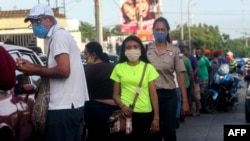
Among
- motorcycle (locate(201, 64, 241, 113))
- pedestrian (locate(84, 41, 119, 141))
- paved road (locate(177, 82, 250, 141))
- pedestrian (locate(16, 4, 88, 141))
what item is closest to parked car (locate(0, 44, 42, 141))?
pedestrian (locate(16, 4, 88, 141))

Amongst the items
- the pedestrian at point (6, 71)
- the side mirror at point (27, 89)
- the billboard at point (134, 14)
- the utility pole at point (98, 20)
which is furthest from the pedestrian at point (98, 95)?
the billboard at point (134, 14)

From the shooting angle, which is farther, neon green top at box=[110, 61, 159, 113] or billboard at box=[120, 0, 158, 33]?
billboard at box=[120, 0, 158, 33]

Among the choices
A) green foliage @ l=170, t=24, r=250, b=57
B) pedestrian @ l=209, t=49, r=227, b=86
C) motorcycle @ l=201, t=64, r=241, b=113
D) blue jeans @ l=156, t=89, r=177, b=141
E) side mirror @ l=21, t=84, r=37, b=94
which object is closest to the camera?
side mirror @ l=21, t=84, r=37, b=94

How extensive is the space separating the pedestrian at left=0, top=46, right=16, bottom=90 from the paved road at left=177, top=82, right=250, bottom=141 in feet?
24.8

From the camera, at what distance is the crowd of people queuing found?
5742 millimetres

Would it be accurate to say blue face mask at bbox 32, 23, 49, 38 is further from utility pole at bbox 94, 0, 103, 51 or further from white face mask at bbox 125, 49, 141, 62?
utility pole at bbox 94, 0, 103, 51

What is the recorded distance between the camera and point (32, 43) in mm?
43344

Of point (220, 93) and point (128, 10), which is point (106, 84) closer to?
point (220, 93)

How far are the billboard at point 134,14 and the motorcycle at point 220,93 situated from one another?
40006 mm

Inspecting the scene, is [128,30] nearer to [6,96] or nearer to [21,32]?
[21,32]

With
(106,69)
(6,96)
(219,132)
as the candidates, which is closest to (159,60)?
(106,69)

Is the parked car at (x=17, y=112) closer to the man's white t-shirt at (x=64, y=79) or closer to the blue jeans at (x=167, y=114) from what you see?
the man's white t-shirt at (x=64, y=79)

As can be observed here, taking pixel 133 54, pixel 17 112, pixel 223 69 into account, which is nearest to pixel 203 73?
pixel 223 69

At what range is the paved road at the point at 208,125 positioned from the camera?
490 inches
